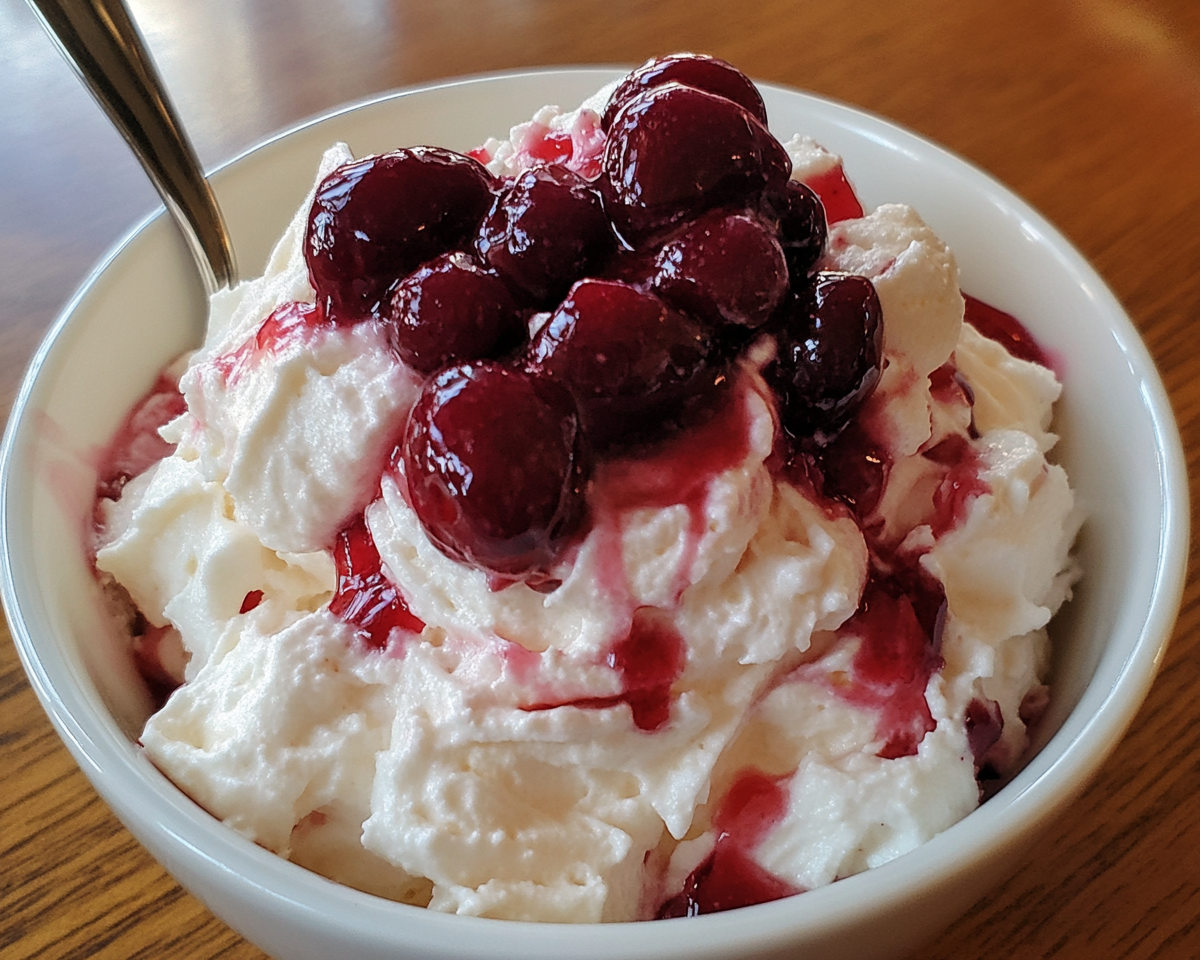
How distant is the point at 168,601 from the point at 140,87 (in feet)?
2.08

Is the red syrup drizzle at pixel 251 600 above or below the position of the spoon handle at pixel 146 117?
below

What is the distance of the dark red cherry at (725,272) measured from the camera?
88 centimetres

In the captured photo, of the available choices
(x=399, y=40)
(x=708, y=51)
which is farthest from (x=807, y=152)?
(x=399, y=40)


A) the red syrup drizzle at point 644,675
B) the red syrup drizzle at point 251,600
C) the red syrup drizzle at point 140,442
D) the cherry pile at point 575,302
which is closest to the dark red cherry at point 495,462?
the cherry pile at point 575,302

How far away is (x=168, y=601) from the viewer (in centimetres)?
107

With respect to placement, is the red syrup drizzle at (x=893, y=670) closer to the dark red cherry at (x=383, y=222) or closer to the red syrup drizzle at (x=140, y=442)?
the dark red cherry at (x=383, y=222)

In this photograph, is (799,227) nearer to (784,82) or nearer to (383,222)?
(383,222)

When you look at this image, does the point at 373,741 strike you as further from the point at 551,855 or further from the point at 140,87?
the point at 140,87

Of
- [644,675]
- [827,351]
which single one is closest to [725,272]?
[827,351]

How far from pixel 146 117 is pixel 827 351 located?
89cm

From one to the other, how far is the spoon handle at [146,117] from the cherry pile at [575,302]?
41cm

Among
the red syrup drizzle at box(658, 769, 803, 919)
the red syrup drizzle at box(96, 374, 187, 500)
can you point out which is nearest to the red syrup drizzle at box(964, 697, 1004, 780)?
the red syrup drizzle at box(658, 769, 803, 919)

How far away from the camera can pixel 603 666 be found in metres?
0.89

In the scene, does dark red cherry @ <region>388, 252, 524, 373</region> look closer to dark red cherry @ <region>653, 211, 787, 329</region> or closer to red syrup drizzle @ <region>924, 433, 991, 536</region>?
dark red cherry @ <region>653, 211, 787, 329</region>
